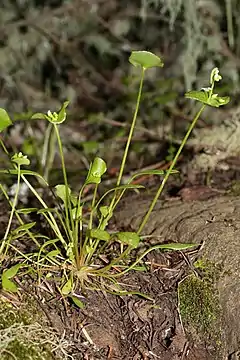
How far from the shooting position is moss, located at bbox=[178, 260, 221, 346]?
1.25 metres

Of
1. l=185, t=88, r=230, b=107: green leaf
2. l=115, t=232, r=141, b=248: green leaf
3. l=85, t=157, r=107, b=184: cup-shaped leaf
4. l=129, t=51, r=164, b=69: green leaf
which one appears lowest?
l=115, t=232, r=141, b=248: green leaf

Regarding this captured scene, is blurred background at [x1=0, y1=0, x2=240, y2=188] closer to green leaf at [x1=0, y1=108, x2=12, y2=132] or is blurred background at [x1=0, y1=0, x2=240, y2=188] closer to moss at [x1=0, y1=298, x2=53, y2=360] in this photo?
green leaf at [x1=0, y1=108, x2=12, y2=132]

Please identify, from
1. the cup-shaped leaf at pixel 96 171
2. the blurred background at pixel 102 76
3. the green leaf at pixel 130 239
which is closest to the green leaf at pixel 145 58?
the cup-shaped leaf at pixel 96 171

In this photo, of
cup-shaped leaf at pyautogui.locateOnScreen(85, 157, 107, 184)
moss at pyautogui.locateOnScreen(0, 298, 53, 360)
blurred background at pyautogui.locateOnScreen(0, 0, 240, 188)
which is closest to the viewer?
moss at pyautogui.locateOnScreen(0, 298, 53, 360)

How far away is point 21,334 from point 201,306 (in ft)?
1.39

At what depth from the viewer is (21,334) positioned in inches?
43.4

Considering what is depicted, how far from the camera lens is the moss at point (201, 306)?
1251 mm

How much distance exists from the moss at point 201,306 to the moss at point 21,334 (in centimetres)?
34

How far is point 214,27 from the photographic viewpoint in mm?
2938

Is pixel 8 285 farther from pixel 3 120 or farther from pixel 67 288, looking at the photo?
pixel 3 120

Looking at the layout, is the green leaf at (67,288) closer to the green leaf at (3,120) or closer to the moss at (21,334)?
the moss at (21,334)

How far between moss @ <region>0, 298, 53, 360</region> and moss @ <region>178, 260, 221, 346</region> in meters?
0.34

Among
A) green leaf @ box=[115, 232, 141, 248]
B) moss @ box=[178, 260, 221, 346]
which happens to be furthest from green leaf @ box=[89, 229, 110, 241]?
moss @ box=[178, 260, 221, 346]

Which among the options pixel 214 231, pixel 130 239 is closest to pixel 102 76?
pixel 214 231
